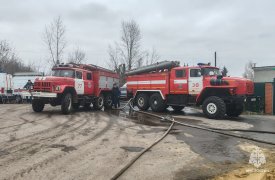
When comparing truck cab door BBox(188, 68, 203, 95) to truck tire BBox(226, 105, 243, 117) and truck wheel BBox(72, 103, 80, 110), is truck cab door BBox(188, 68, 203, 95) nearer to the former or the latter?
truck tire BBox(226, 105, 243, 117)

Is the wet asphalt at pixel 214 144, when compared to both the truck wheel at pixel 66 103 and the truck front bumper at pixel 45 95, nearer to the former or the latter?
the truck wheel at pixel 66 103

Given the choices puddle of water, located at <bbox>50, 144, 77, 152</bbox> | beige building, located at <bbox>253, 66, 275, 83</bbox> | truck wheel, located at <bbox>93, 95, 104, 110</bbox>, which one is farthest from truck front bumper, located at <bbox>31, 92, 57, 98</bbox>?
beige building, located at <bbox>253, 66, 275, 83</bbox>

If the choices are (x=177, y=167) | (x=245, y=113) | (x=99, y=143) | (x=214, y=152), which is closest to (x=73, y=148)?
(x=99, y=143)

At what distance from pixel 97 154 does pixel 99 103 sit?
44.4 ft

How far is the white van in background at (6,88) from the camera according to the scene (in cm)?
2777

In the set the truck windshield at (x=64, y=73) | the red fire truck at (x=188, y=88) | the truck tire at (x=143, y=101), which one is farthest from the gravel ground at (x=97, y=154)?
the truck tire at (x=143, y=101)

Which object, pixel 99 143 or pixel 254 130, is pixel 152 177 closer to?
pixel 99 143

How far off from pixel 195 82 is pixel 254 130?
20.5 ft

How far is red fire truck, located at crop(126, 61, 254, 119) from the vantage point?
16703 millimetres

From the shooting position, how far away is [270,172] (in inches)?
248

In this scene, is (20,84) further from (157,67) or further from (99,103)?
(157,67)

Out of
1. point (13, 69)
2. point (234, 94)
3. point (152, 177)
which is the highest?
point (13, 69)

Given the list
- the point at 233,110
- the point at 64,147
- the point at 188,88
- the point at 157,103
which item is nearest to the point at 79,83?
the point at 157,103

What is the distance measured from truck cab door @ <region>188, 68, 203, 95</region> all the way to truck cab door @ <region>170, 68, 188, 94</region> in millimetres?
318
